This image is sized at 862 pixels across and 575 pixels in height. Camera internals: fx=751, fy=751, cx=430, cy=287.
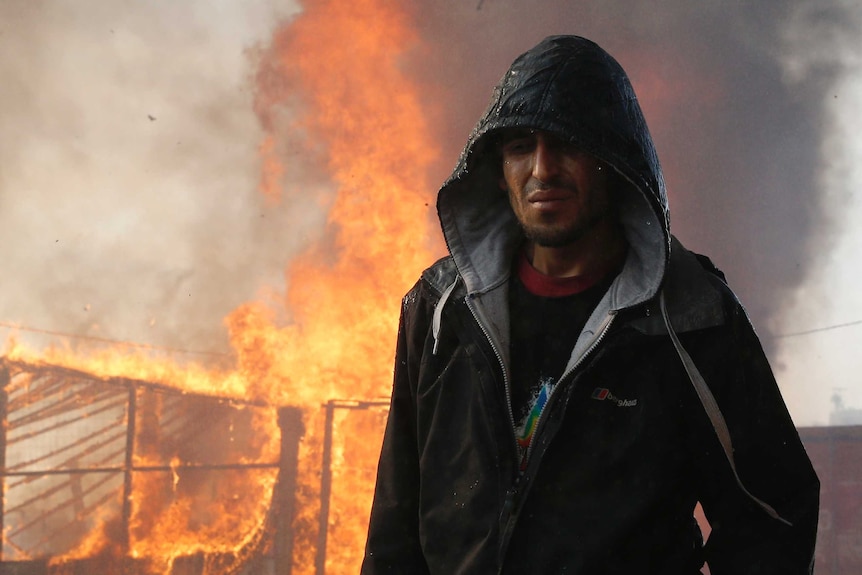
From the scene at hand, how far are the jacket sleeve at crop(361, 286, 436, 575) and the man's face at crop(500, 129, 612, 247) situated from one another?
1.22ft

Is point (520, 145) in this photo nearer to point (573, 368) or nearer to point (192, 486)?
point (573, 368)

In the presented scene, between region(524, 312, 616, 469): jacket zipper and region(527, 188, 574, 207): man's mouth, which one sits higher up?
region(527, 188, 574, 207): man's mouth

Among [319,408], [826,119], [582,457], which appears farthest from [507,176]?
[826,119]

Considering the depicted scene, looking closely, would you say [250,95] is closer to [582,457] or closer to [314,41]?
[314,41]

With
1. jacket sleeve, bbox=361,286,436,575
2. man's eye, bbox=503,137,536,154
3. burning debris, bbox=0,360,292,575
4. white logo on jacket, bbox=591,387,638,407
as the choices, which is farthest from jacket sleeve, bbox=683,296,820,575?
burning debris, bbox=0,360,292,575

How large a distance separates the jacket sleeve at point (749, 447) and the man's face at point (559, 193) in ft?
1.06

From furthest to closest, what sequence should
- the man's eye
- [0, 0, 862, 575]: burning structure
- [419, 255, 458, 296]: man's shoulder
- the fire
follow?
the fire, [0, 0, 862, 575]: burning structure, [419, 255, 458, 296]: man's shoulder, the man's eye

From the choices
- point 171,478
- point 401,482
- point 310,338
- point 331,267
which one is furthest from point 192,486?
point 401,482

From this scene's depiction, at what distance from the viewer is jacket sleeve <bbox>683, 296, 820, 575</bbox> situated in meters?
1.42

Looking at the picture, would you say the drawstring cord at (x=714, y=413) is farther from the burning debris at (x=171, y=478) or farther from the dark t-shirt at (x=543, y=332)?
the burning debris at (x=171, y=478)

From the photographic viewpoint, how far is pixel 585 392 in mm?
1464

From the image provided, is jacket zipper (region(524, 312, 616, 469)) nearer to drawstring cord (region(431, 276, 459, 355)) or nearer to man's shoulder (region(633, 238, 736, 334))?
man's shoulder (region(633, 238, 736, 334))

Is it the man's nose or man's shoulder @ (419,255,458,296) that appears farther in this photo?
man's shoulder @ (419,255,458,296)

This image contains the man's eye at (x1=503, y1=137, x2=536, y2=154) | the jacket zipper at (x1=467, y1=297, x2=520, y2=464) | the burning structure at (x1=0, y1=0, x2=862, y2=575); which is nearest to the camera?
the jacket zipper at (x1=467, y1=297, x2=520, y2=464)
